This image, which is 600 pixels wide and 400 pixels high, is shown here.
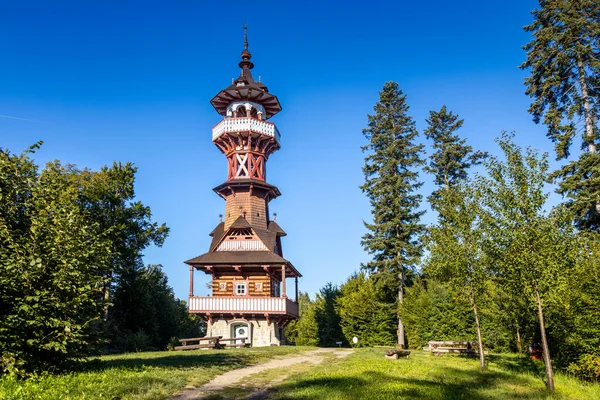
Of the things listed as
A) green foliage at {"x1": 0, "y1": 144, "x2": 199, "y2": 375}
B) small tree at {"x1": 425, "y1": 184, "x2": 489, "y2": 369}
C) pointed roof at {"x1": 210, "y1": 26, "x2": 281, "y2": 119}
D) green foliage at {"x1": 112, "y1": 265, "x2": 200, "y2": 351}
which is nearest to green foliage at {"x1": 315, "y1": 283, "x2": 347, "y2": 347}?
green foliage at {"x1": 112, "y1": 265, "x2": 200, "y2": 351}

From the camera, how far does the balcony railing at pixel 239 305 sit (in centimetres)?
3183

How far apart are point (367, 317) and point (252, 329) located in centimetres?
1102

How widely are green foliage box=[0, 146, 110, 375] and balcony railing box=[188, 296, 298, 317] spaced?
18.9 m

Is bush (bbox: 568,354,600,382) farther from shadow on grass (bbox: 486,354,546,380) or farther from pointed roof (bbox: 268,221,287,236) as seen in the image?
pointed roof (bbox: 268,221,287,236)

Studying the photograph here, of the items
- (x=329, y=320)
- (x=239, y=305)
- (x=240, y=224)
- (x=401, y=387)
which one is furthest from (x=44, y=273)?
(x=329, y=320)

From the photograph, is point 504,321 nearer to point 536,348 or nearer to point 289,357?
point 536,348

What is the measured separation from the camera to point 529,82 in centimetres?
3108

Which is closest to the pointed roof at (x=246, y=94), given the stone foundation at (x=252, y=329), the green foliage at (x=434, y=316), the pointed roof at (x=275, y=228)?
the pointed roof at (x=275, y=228)

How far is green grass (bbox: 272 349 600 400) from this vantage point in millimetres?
12281

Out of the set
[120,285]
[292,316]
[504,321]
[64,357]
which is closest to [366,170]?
[292,316]

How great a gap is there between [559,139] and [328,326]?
26.2 m

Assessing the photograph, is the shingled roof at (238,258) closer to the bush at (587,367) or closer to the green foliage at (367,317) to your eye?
the green foliage at (367,317)

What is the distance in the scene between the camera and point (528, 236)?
51.1 feet

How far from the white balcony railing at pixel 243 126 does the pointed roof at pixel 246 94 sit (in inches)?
108
